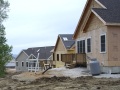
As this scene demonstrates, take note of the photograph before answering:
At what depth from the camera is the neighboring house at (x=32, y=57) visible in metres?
73.8

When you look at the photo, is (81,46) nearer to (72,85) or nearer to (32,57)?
(72,85)

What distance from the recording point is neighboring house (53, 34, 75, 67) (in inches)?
2033

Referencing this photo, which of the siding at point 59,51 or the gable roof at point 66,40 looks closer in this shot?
the gable roof at point 66,40

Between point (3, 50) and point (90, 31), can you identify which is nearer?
point (90, 31)

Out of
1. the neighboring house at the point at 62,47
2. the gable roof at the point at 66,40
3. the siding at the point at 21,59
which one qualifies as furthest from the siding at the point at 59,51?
the siding at the point at 21,59

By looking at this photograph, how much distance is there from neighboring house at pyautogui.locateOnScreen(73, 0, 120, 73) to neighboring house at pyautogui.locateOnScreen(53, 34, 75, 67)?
789 inches

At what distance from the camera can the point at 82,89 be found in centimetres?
1666

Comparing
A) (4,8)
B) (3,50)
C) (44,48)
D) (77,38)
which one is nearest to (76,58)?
(77,38)

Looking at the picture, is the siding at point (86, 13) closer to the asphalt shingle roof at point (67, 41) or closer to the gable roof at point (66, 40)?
the asphalt shingle roof at point (67, 41)

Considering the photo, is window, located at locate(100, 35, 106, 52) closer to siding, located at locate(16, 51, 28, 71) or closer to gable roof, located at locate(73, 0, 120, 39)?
gable roof, located at locate(73, 0, 120, 39)

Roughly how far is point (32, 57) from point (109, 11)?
168 feet

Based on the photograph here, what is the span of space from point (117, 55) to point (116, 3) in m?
5.06

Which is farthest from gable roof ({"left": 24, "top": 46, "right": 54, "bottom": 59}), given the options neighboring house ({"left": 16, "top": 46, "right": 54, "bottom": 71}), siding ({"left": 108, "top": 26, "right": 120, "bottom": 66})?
siding ({"left": 108, "top": 26, "right": 120, "bottom": 66})

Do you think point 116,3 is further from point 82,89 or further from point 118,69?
point 82,89
